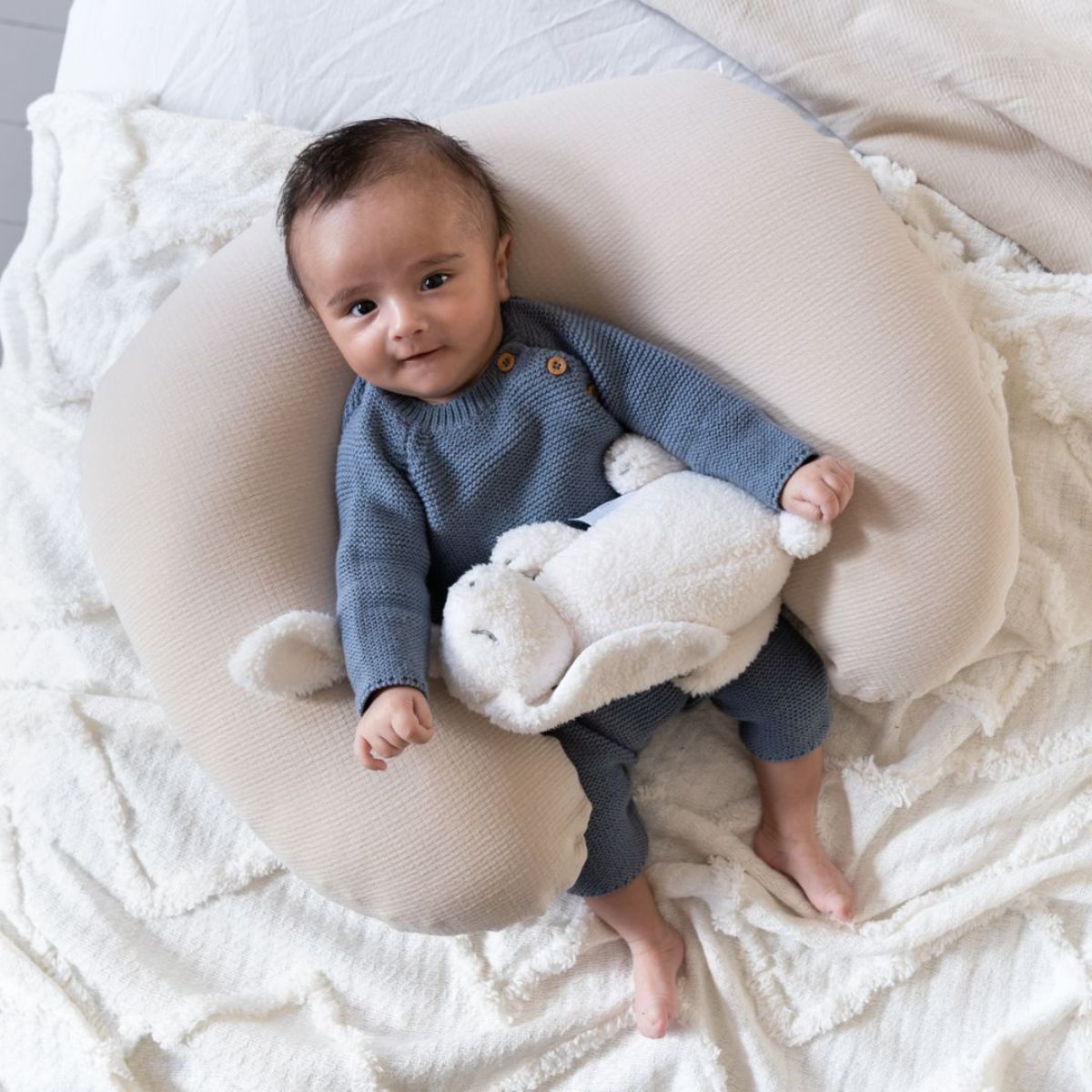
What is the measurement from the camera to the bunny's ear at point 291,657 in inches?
40.8

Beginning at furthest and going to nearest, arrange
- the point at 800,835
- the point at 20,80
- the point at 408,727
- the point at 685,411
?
the point at 20,80 < the point at 800,835 < the point at 685,411 < the point at 408,727

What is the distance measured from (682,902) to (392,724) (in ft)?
1.46

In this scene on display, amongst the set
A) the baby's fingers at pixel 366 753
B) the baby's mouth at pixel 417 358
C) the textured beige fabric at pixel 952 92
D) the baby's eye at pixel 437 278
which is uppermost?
the textured beige fabric at pixel 952 92

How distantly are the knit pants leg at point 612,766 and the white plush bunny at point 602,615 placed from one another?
0.05 metres

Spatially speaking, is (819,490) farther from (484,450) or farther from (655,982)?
(655,982)

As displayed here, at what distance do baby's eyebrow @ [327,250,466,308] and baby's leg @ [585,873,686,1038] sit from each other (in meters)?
0.64

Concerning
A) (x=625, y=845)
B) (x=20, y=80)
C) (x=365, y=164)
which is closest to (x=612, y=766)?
(x=625, y=845)

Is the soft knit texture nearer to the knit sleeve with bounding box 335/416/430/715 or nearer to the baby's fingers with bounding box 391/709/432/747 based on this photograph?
the knit sleeve with bounding box 335/416/430/715

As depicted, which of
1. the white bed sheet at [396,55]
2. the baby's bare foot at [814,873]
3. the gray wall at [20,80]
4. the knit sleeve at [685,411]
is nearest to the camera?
the knit sleeve at [685,411]

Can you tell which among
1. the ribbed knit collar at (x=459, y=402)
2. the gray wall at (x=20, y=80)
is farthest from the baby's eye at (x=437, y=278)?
the gray wall at (x=20, y=80)

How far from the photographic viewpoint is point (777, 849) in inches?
49.6

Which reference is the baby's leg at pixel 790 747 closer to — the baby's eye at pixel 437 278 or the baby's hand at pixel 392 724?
the baby's hand at pixel 392 724

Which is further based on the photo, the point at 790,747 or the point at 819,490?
the point at 790,747

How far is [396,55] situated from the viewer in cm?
140
